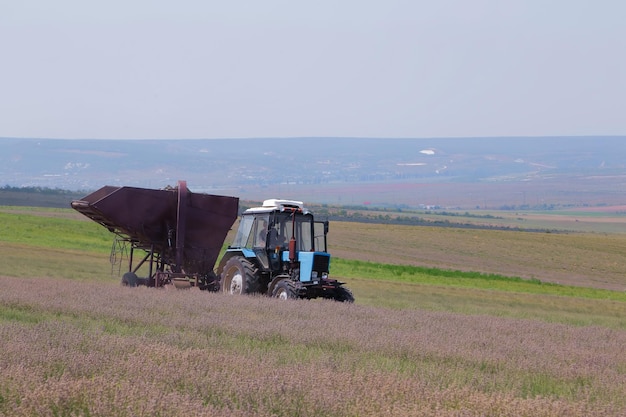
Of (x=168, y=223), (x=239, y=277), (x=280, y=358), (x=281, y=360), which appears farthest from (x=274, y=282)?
(x=281, y=360)

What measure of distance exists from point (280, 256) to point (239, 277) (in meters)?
1.03

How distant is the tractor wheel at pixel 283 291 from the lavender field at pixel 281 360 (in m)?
1.40

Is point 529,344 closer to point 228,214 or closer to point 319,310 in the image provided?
point 319,310

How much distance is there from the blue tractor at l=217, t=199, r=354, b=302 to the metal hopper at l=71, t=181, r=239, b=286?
1.54 meters

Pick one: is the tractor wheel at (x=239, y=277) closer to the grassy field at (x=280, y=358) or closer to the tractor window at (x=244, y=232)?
the tractor window at (x=244, y=232)

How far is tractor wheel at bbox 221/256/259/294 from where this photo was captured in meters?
18.8

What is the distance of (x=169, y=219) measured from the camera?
21.1 metres

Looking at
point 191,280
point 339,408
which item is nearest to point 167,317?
point 339,408

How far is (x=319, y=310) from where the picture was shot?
14.9 m

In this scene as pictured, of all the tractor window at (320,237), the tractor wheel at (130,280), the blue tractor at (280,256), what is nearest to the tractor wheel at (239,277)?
the blue tractor at (280,256)

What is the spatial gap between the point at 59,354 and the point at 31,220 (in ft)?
151

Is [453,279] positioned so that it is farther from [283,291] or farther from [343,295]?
[283,291]

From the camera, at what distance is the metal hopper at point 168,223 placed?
806 inches

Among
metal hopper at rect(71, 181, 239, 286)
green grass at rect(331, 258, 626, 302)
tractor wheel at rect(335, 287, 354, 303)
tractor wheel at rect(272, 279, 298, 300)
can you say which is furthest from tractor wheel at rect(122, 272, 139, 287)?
green grass at rect(331, 258, 626, 302)
